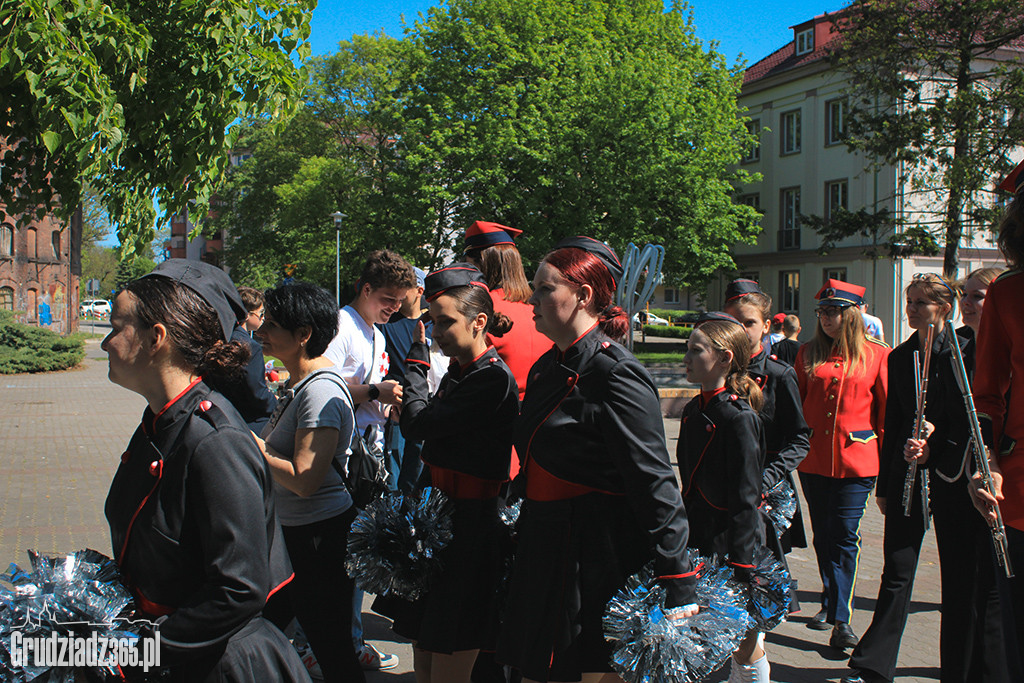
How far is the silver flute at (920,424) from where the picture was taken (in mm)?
3982

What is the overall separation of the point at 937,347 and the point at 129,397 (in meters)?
18.3

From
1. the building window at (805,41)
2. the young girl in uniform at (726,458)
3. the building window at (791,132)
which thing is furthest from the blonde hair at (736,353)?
the building window at (805,41)

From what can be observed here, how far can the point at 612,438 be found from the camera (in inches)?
102

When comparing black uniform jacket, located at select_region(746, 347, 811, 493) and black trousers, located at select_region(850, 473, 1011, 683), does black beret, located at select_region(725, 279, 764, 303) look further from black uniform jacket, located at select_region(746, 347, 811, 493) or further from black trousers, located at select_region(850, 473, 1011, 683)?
black trousers, located at select_region(850, 473, 1011, 683)

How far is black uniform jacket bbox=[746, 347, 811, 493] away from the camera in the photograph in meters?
4.41

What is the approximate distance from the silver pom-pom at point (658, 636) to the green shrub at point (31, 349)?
27606 millimetres

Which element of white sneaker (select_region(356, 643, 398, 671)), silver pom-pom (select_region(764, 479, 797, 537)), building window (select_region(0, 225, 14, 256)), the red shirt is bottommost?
white sneaker (select_region(356, 643, 398, 671))

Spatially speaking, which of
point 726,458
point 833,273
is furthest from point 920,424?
point 833,273

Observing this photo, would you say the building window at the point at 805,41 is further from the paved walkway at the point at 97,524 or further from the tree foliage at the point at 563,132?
the paved walkway at the point at 97,524

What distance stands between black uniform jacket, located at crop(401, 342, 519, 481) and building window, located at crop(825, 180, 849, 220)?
36512mm

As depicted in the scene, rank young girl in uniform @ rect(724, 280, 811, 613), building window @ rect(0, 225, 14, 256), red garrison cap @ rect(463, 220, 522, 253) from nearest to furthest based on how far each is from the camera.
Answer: red garrison cap @ rect(463, 220, 522, 253) → young girl in uniform @ rect(724, 280, 811, 613) → building window @ rect(0, 225, 14, 256)

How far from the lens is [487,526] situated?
3.23m

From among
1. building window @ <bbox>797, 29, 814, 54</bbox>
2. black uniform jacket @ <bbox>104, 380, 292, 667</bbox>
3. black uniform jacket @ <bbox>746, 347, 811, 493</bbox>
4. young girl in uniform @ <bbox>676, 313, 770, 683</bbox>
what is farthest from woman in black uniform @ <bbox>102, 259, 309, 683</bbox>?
building window @ <bbox>797, 29, 814, 54</bbox>

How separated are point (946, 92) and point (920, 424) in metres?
24.3
